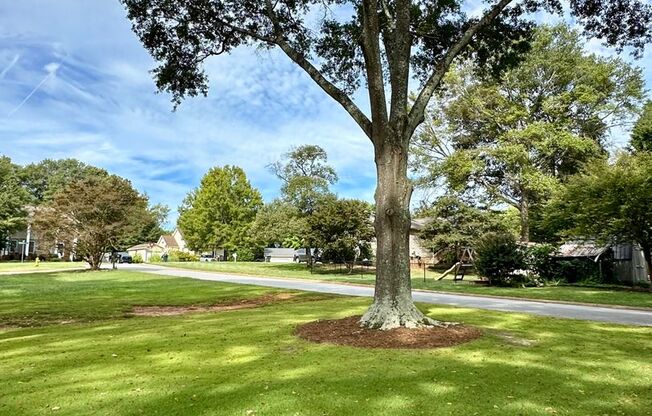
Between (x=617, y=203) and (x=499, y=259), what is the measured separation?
5.80 m

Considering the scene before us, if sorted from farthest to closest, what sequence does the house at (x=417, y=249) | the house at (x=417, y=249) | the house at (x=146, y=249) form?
the house at (x=146, y=249) → the house at (x=417, y=249) → the house at (x=417, y=249)

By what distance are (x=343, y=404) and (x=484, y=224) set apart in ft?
111

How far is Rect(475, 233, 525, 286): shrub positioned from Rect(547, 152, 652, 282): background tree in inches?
111

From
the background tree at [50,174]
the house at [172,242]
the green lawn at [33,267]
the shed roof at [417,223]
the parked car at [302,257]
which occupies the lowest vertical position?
the green lawn at [33,267]

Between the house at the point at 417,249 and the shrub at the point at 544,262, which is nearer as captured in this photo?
the shrub at the point at 544,262

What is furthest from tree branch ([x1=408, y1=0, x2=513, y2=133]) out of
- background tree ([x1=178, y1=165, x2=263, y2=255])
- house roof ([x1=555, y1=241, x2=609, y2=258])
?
background tree ([x1=178, y1=165, x2=263, y2=255])

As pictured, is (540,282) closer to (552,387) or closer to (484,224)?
(484,224)

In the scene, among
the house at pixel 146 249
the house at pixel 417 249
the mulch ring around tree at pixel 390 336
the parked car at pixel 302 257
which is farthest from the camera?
the house at pixel 146 249

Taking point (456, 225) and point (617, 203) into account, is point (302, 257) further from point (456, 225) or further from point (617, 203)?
point (617, 203)

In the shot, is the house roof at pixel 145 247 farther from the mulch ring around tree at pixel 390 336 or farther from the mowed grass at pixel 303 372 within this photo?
the mulch ring around tree at pixel 390 336

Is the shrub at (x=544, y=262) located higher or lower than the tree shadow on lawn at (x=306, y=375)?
higher

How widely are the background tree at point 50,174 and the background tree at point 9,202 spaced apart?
46.4 feet

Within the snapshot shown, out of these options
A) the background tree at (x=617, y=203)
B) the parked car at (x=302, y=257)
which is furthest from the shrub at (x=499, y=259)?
the parked car at (x=302, y=257)

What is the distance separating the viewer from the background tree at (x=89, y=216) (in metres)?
34.1
